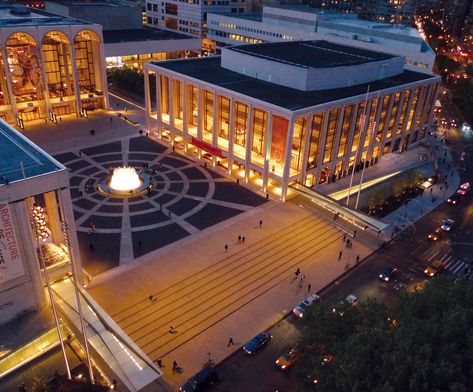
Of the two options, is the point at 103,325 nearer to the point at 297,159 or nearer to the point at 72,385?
the point at 72,385

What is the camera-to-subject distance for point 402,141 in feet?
257

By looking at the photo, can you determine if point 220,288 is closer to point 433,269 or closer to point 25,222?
point 25,222

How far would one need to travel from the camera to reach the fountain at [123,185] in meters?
57.5

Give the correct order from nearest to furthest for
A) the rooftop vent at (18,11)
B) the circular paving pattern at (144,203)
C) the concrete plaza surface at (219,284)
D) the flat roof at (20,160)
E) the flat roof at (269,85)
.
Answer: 1. the flat roof at (20,160)
2. the concrete plaza surface at (219,284)
3. the circular paving pattern at (144,203)
4. the flat roof at (269,85)
5. the rooftop vent at (18,11)

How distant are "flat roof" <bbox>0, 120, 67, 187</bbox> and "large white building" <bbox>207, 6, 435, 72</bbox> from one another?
93.8 meters

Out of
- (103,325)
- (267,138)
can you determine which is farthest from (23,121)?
(103,325)

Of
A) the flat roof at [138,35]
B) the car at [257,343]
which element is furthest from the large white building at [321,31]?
the car at [257,343]

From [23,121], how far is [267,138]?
52.1m

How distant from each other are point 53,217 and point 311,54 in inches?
2219

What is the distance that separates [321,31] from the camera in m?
121

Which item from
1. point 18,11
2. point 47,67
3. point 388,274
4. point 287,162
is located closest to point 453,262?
point 388,274

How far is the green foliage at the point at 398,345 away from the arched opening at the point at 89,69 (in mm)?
75885

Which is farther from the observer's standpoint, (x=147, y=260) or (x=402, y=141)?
(x=402, y=141)

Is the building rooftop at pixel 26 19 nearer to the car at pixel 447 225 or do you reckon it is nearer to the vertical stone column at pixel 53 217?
the vertical stone column at pixel 53 217
